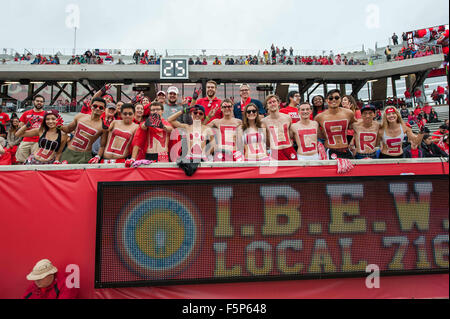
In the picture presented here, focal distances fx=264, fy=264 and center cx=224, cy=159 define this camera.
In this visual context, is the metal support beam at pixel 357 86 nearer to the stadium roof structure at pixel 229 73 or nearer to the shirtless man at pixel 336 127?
the stadium roof structure at pixel 229 73

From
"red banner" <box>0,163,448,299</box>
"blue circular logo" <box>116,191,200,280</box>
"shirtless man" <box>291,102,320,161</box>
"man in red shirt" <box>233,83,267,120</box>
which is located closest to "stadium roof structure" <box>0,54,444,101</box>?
"man in red shirt" <box>233,83,267,120</box>

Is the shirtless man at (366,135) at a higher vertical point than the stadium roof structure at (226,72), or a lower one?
lower

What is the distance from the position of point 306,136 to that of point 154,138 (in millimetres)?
2572

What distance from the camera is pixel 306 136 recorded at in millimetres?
4445

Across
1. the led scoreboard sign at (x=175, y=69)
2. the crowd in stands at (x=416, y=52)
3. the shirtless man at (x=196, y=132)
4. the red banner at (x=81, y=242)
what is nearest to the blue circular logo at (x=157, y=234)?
the red banner at (x=81, y=242)

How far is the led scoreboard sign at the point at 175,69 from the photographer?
2439 centimetres

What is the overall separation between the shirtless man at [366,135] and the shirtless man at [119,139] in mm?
3889

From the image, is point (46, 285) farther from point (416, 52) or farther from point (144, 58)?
point (416, 52)

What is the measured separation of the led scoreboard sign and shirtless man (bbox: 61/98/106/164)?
21.1 m

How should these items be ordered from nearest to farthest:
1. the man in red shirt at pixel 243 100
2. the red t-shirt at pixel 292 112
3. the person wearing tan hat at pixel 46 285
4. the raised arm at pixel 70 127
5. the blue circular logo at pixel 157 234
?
1. the person wearing tan hat at pixel 46 285
2. the blue circular logo at pixel 157 234
3. the raised arm at pixel 70 127
4. the man in red shirt at pixel 243 100
5. the red t-shirt at pixel 292 112

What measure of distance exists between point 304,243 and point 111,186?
2393mm

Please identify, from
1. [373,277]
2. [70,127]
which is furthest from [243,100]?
Answer: [373,277]

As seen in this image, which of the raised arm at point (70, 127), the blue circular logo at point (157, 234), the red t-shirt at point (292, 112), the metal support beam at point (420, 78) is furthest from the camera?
the metal support beam at point (420, 78)
